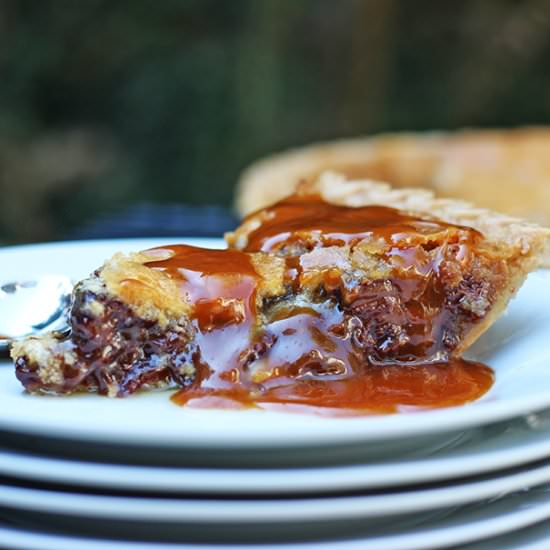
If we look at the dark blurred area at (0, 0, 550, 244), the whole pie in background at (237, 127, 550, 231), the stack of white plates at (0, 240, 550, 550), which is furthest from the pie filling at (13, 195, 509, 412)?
the dark blurred area at (0, 0, 550, 244)

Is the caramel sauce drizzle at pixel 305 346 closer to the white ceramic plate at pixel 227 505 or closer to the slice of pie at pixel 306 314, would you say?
the slice of pie at pixel 306 314

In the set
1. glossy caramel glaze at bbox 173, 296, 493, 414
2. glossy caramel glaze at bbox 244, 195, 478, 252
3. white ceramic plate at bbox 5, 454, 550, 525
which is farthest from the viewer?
glossy caramel glaze at bbox 244, 195, 478, 252

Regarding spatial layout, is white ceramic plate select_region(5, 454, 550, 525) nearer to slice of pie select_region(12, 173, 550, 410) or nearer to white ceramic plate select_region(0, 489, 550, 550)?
white ceramic plate select_region(0, 489, 550, 550)

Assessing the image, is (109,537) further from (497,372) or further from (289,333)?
(497,372)

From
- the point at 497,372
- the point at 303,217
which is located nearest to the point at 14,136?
the point at 303,217

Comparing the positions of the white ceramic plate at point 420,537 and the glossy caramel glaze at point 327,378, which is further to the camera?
the glossy caramel glaze at point 327,378

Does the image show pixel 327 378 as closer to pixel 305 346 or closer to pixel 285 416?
pixel 305 346

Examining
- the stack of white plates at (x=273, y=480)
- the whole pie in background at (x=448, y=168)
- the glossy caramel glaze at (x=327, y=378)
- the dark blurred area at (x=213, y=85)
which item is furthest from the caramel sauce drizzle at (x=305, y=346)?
the dark blurred area at (x=213, y=85)
